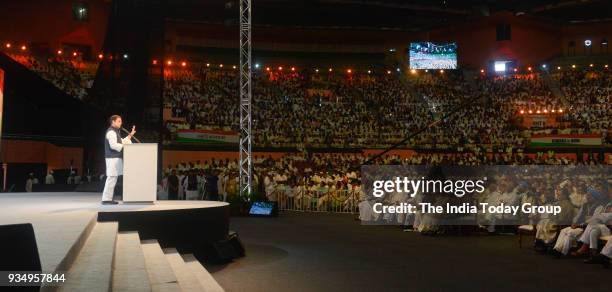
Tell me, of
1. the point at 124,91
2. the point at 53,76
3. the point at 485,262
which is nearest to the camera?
the point at 485,262

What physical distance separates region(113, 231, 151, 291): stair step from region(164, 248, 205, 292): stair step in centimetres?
47

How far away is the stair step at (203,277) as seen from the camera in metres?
5.55

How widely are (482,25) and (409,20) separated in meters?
5.28

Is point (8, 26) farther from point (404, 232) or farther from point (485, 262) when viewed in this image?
point (485, 262)

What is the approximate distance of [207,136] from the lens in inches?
999

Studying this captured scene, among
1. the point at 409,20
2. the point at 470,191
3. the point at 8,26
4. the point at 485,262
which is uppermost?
the point at 409,20

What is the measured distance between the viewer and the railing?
1772 centimetres

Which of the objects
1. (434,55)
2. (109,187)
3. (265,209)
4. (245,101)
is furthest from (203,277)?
(434,55)

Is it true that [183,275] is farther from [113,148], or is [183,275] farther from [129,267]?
[113,148]

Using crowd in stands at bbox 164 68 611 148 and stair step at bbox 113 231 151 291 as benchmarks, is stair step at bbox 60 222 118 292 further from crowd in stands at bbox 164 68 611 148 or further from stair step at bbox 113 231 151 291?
crowd in stands at bbox 164 68 611 148

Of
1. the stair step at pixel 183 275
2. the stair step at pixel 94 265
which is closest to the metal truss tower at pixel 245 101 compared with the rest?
the stair step at pixel 183 275

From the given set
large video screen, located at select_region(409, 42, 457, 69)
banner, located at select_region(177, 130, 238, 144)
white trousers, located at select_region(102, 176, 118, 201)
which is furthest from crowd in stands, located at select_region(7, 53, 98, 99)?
large video screen, located at select_region(409, 42, 457, 69)

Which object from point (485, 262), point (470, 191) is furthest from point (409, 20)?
point (485, 262)

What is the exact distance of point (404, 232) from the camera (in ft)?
41.8
